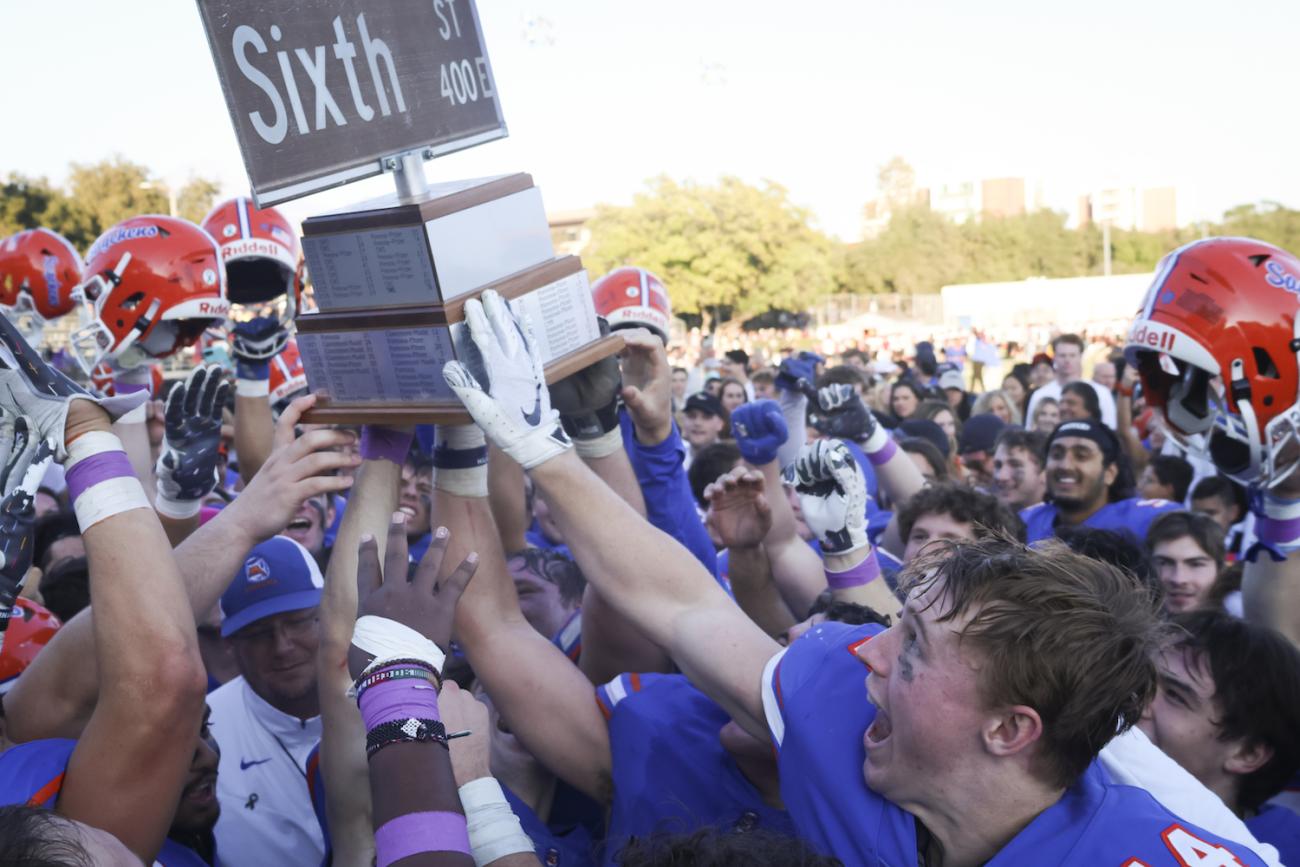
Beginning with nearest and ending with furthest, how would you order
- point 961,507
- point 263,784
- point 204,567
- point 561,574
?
1. point 204,567
2. point 263,784
3. point 561,574
4. point 961,507

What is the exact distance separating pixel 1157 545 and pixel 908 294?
2458 inches

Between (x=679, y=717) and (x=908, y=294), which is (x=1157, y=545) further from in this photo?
(x=908, y=294)

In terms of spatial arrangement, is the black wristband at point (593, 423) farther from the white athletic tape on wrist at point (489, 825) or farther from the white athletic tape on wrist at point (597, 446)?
the white athletic tape on wrist at point (489, 825)

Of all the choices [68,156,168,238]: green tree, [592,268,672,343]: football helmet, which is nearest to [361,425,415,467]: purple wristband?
[592,268,672,343]: football helmet

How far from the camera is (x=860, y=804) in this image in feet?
6.93

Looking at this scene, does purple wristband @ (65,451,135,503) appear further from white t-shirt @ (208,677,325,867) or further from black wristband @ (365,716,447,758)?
white t-shirt @ (208,677,325,867)

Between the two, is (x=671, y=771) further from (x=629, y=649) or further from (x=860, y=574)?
(x=860, y=574)

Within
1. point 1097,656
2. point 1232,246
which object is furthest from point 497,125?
point 1232,246

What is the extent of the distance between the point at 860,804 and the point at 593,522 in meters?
0.94

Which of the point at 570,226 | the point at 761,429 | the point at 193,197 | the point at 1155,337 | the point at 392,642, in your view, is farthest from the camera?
the point at 570,226

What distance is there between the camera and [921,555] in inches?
93.4

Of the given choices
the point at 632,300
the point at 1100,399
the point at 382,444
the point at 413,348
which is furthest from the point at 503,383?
the point at 1100,399

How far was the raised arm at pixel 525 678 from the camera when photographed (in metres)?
2.88

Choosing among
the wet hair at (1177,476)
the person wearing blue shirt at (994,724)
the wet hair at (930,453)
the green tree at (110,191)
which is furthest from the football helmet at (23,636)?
the green tree at (110,191)
